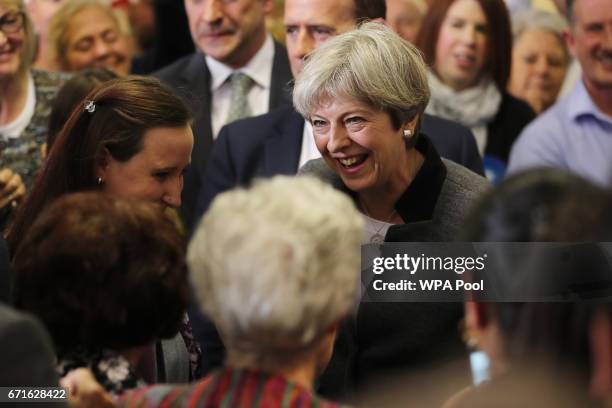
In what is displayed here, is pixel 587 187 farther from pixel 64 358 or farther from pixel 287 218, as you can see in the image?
pixel 64 358

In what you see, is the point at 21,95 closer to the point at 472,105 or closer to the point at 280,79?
the point at 280,79

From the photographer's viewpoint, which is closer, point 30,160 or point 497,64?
point 30,160

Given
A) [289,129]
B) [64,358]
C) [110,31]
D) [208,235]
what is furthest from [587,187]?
[110,31]

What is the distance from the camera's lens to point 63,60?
4.86 meters

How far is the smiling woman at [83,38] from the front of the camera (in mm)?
4852

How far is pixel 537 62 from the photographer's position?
4.97 meters

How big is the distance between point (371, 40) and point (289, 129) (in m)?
0.77

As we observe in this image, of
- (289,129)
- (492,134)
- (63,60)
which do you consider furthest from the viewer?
(63,60)

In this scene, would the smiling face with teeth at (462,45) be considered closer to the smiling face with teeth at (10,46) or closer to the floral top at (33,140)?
the floral top at (33,140)

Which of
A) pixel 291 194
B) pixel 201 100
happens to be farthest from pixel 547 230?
pixel 201 100

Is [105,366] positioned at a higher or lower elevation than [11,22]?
lower

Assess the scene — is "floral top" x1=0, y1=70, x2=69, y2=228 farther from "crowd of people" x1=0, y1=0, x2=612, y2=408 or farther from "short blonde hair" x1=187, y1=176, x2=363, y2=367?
"short blonde hair" x1=187, y1=176, x2=363, y2=367

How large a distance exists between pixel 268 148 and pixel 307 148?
0.13m

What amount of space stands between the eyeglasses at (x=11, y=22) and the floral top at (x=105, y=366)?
2.50 metres
